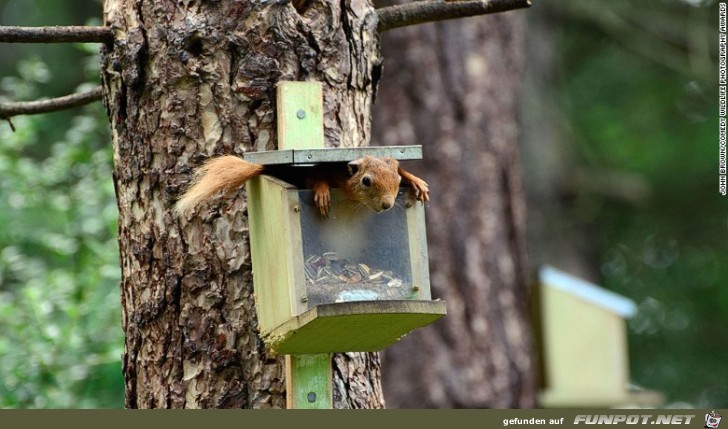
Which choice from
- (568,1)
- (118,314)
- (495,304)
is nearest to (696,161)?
(568,1)

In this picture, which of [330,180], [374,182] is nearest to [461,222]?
[330,180]

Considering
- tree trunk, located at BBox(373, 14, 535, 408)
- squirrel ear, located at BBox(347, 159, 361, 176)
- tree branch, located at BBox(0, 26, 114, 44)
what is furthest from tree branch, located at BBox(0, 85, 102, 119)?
tree trunk, located at BBox(373, 14, 535, 408)

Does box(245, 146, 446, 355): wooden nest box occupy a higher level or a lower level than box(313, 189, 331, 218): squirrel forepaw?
lower

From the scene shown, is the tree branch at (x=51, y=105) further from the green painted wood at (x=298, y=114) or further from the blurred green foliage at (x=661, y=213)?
the blurred green foliage at (x=661, y=213)

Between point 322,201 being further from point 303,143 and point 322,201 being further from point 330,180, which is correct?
point 303,143

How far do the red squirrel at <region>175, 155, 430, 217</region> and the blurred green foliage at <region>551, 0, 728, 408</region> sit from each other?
8.65 m

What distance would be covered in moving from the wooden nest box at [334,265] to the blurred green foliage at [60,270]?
1774 mm

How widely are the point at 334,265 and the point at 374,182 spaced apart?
235mm

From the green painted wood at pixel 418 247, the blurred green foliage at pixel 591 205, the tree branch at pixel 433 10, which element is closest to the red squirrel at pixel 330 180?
the green painted wood at pixel 418 247

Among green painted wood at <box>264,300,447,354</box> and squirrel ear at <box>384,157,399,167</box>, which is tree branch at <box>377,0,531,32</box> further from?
green painted wood at <box>264,300,447,354</box>

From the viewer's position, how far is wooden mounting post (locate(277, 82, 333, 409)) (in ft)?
8.60

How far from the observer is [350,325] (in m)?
2.39

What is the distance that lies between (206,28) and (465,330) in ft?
10.0

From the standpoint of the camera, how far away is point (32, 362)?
13.9ft
